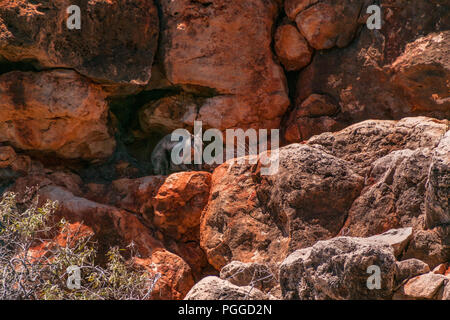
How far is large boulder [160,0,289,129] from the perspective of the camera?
18.4 feet

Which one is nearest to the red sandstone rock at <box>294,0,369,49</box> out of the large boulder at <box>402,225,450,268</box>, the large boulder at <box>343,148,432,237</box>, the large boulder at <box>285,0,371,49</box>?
the large boulder at <box>285,0,371,49</box>

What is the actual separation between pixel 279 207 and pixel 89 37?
94.6 inches

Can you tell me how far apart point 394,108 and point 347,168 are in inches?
52.4

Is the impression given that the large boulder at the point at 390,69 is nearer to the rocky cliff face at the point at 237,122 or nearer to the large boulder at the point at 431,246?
the rocky cliff face at the point at 237,122

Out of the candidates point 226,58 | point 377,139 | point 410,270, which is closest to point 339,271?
point 410,270

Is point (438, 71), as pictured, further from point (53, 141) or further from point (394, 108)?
point (53, 141)

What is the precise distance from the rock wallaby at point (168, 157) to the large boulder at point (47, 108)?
703 mm

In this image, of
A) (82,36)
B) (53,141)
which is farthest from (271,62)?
(53,141)

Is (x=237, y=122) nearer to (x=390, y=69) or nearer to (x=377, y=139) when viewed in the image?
(x=390, y=69)

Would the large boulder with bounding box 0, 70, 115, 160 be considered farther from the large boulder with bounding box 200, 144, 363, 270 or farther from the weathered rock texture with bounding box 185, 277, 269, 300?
the weathered rock texture with bounding box 185, 277, 269, 300

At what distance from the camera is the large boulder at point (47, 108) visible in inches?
201

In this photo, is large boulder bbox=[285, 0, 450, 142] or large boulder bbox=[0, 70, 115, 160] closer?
large boulder bbox=[285, 0, 450, 142]

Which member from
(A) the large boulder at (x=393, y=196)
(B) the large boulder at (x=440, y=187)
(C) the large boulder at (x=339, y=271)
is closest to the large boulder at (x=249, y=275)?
(C) the large boulder at (x=339, y=271)

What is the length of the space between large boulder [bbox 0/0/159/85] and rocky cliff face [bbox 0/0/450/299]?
0.01 metres
